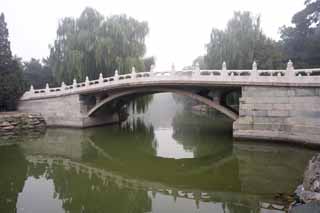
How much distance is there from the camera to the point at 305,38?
1864 cm

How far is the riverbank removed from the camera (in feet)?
45.2

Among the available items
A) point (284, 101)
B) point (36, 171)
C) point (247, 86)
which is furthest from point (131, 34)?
point (36, 171)

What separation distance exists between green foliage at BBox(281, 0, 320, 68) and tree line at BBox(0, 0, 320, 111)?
2.1 inches

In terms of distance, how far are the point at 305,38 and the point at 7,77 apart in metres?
18.1

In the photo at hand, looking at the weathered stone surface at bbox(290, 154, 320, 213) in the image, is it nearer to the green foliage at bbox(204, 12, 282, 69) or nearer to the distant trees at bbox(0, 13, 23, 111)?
the green foliage at bbox(204, 12, 282, 69)

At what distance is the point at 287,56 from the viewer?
1831 centimetres

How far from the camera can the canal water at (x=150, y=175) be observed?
16.6 feet

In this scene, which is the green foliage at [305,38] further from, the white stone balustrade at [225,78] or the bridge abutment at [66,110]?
the bridge abutment at [66,110]

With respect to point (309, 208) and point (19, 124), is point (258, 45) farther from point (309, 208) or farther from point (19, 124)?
point (309, 208)

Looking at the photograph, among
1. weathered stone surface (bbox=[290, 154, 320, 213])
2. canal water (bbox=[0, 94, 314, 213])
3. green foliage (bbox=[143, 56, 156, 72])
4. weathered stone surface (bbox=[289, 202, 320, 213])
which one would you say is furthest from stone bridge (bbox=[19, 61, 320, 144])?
weathered stone surface (bbox=[289, 202, 320, 213])

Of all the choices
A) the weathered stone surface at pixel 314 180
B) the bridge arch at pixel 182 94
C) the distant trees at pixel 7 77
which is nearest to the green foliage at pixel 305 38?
the bridge arch at pixel 182 94

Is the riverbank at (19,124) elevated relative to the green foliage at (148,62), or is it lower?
lower

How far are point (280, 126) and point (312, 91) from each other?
150 cm

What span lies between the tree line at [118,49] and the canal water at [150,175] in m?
6.19
